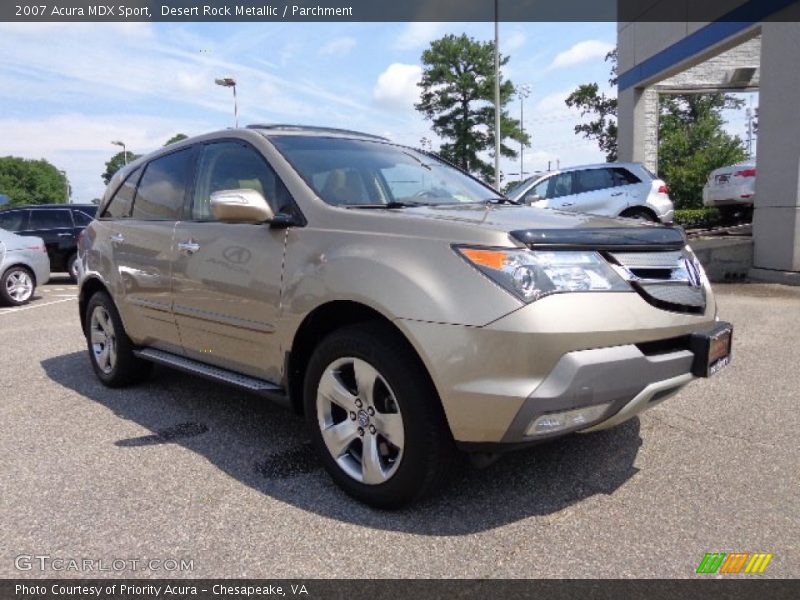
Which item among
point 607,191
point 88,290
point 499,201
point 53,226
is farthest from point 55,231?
point 499,201

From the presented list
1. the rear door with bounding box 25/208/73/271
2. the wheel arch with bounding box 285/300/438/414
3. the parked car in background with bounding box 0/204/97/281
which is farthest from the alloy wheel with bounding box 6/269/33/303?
the wheel arch with bounding box 285/300/438/414

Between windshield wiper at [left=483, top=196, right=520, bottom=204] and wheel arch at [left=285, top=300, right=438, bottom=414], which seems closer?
wheel arch at [left=285, top=300, right=438, bottom=414]

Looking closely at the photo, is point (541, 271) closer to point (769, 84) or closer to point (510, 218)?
point (510, 218)

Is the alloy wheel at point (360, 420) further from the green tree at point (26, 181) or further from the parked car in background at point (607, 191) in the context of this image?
the green tree at point (26, 181)

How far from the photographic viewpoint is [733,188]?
13.8 metres

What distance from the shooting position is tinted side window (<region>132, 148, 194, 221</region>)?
3975 mm

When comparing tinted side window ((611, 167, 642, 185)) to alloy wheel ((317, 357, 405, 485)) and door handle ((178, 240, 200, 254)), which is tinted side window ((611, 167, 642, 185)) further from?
alloy wheel ((317, 357, 405, 485))

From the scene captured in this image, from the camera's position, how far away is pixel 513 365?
7.41 ft

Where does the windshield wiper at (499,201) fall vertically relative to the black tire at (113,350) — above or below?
above

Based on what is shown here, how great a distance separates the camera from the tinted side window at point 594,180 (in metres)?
10.7

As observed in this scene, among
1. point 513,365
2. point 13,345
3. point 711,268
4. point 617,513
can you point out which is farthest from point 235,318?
point 711,268

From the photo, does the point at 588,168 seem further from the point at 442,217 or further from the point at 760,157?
the point at 442,217

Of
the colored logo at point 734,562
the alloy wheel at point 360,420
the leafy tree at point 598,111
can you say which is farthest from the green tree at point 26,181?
the colored logo at point 734,562

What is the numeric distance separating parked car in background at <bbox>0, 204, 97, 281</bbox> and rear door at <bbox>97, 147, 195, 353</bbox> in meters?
9.24
